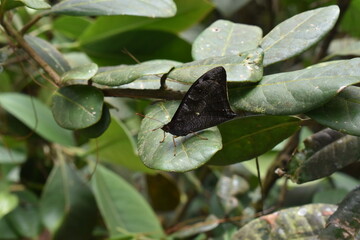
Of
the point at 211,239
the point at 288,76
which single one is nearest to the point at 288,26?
the point at 288,76

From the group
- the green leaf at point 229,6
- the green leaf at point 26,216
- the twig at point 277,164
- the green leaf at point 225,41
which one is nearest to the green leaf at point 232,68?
the green leaf at point 225,41

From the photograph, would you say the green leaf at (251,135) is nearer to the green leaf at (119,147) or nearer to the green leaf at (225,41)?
the green leaf at (225,41)

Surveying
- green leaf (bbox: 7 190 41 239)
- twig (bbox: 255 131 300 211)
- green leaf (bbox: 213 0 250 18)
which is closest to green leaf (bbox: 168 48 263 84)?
twig (bbox: 255 131 300 211)

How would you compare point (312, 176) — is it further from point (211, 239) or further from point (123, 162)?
point (123, 162)

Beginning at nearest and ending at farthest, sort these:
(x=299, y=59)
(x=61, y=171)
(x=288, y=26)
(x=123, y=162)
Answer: (x=288, y=26) → (x=123, y=162) → (x=61, y=171) → (x=299, y=59)

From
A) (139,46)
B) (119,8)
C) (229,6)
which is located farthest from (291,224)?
(229,6)

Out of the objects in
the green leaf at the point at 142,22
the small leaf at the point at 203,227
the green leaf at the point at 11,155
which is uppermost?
the green leaf at the point at 142,22

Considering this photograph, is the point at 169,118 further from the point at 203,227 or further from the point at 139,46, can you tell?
the point at 139,46
